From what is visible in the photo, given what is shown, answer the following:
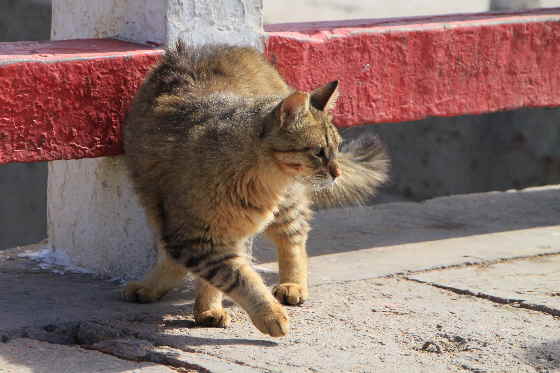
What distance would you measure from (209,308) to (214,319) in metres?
0.07

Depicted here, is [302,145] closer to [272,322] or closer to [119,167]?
[272,322]

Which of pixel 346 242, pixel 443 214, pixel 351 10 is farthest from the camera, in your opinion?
pixel 351 10

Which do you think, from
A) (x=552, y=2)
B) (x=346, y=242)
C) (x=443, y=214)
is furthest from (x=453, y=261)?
(x=552, y=2)

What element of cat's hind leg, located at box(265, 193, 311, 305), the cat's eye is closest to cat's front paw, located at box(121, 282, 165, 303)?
cat's hind leg, located at box(265, 193, 311, 305)

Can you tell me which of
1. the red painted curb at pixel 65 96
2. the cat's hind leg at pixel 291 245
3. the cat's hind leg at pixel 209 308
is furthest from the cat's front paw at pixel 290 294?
the red painted curb at pixel 65 96

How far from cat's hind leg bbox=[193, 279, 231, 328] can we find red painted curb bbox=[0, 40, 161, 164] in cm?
84

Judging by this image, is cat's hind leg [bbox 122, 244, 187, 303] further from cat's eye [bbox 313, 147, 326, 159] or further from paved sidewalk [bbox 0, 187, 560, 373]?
cat's eye [bbox 313, 147, 326, 159]

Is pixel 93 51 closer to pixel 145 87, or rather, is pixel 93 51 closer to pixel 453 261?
pixel 145 87

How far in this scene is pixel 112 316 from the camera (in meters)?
4.16

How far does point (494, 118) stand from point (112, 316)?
231 inches

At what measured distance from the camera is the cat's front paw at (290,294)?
4352 millimetres

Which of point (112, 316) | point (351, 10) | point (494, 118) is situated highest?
point (351, 10)

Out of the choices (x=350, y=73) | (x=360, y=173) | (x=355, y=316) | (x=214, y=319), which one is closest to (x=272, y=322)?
(x=214, y=319)

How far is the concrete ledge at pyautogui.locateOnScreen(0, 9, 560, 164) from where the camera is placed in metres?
4.21
